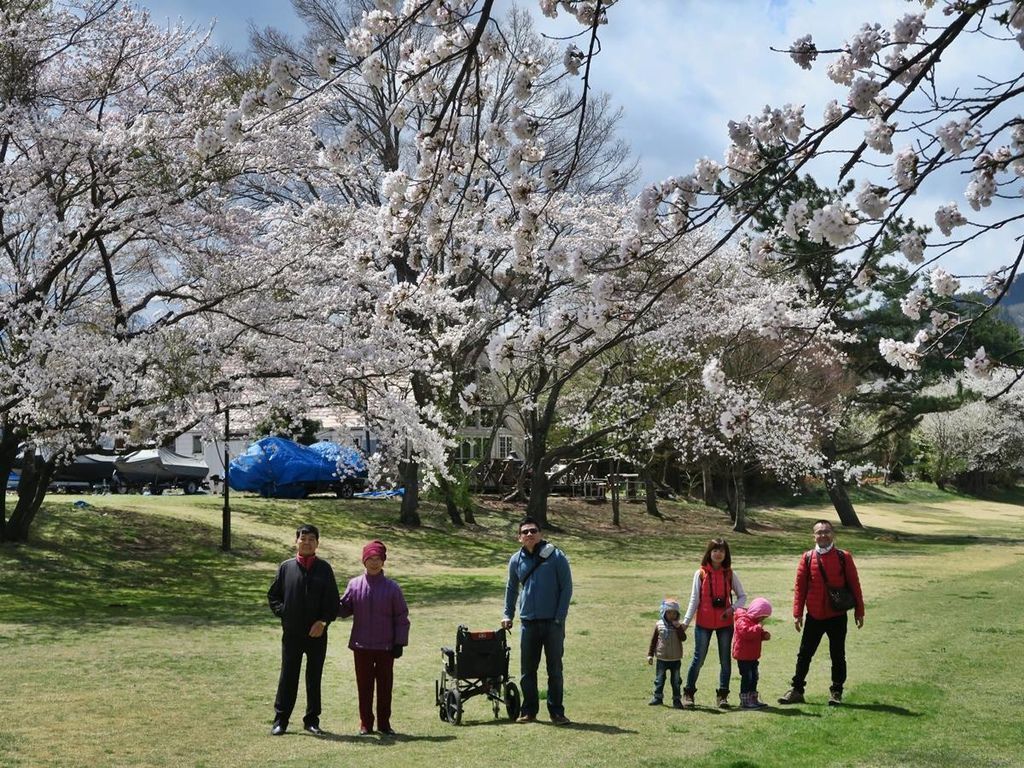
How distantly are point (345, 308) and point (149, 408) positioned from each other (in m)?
4.12

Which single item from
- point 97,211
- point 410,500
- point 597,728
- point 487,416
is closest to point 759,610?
point 597,728

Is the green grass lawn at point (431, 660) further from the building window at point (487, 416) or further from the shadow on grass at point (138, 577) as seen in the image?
the building window at point (487, 416)

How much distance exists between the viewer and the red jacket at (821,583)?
30.0 feet

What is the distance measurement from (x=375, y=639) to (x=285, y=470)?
95.2 feet

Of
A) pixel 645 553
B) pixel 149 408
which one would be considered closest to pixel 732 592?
pixel 149 408

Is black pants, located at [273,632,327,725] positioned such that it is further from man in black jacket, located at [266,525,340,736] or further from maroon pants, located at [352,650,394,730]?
maroon pants, located at [352,650,394,730]

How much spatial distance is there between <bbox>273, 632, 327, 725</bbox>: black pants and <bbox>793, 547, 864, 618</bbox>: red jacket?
392cm

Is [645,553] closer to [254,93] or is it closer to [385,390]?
[385,390]

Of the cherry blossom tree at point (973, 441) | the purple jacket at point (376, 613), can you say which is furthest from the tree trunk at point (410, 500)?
the cherry blossom tree at point (973, 441)

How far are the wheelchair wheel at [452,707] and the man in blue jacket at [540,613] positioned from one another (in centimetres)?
49

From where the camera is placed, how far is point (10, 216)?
18.8 meters

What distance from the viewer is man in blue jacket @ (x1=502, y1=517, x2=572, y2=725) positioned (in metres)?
8.30

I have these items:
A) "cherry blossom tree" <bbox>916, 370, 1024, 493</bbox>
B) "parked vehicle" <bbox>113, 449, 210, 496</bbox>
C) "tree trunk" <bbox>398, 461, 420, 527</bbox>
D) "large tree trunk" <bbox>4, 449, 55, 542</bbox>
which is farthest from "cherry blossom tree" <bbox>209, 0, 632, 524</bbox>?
"cherry blossom tree" <bbox>916, 370, 1024, 493</bbox>

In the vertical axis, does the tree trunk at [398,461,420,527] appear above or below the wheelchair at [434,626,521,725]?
above
